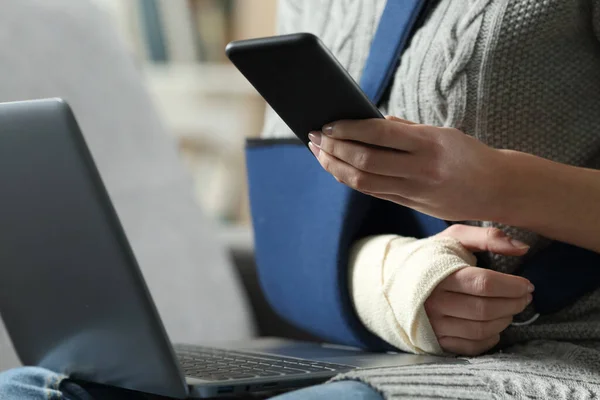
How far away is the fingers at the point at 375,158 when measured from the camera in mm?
540

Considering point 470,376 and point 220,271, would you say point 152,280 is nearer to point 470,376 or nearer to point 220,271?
point 220,271

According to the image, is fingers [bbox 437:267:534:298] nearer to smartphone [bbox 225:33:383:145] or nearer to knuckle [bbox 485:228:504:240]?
knuckle [bbox 485:228:504:240]

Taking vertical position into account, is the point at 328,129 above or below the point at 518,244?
above

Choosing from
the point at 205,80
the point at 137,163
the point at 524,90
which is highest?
the point at 524,90

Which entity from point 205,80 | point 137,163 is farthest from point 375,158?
point 205,80

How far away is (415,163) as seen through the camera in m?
0.54

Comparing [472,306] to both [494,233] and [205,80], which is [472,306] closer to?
[494,233]

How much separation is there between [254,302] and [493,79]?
2.33 ft

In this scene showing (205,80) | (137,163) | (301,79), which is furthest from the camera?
(205,80)

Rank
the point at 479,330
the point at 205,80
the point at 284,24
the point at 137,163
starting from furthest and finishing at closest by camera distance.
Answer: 1. the point at 205,80
2. the point at 137,163
3. the point at 284,24
4. the point at 479,330

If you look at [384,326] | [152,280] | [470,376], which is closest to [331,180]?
[384,326]

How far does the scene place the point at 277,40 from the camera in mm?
498

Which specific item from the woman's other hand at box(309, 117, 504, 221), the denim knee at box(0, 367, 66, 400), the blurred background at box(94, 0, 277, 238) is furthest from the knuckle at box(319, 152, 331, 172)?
the blurred background at box(94, 0, 277, 238)

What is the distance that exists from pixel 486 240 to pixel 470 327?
0.24 feet
